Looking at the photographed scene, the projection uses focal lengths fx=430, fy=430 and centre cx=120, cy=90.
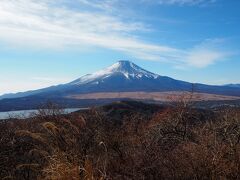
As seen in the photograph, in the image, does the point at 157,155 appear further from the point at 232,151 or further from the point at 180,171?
the point at 232,151

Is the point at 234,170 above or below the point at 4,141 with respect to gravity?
below

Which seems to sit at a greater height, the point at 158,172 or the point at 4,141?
the point at 4,141

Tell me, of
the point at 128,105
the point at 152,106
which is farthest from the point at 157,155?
the point at 152,106

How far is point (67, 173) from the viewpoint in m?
9.08

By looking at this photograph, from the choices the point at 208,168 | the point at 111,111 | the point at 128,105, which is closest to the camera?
the point at 208,168

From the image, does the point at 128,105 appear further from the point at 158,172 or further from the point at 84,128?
the point at 158,172

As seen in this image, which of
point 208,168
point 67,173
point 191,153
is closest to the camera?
point 67,173

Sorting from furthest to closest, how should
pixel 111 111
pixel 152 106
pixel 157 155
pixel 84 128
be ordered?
pixel 152 106
pixel 111 111
pixel 84 128
pixel 157 155

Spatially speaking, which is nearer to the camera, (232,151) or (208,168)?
(208,168)

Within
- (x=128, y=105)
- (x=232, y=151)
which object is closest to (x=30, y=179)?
(x=232, y=151)

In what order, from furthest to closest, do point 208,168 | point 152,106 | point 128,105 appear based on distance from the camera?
1. point 152,106
2. point 128,105
3. point 208,168

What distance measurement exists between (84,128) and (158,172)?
8567mm

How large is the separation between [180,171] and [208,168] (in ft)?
4.92

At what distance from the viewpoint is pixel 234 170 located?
12484 millimetres
